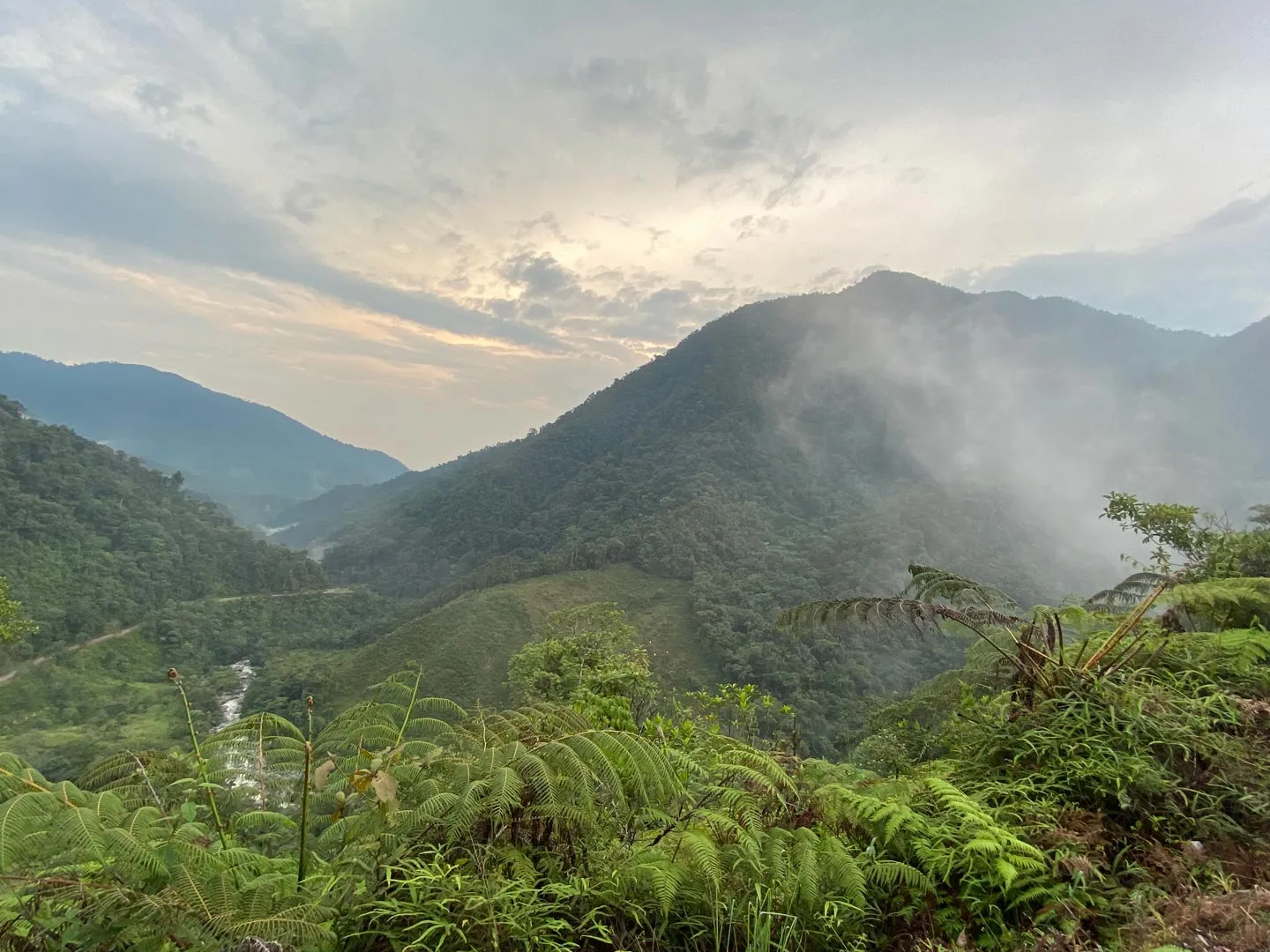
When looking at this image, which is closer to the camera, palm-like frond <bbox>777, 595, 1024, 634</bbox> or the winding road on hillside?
palm-like frond <bbox>777, 595, 1024, 634</bbox>

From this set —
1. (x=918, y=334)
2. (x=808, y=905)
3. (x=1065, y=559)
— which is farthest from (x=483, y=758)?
(x=918, y=334)

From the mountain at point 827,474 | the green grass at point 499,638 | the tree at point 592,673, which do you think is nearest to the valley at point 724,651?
the tree at point 592,673

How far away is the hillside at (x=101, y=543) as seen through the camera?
4875cm

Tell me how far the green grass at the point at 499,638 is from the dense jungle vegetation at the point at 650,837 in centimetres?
3464

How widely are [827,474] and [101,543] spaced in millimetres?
89621

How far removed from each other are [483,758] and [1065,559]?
90347 mm

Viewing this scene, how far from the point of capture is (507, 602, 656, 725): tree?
9367mm

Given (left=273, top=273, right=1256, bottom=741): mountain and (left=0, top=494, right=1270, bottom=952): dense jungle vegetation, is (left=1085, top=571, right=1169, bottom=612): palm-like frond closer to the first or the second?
(left=0, top=494, right=1270, bottom=952): dense jungle vegetation

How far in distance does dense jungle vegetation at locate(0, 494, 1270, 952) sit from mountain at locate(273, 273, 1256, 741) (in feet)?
118

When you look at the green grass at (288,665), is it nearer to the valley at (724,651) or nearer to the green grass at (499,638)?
the green grass at (499,638)

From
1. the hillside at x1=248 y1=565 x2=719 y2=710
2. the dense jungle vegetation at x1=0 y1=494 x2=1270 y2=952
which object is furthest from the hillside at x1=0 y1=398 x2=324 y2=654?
the dense jungle vegetation at x1=0 y1=494 x2=1270 y2=952

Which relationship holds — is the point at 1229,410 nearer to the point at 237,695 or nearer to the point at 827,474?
the point at 827,474

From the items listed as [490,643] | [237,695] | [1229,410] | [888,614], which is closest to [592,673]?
[888,614]

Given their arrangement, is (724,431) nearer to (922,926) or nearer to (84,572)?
(84,572)
